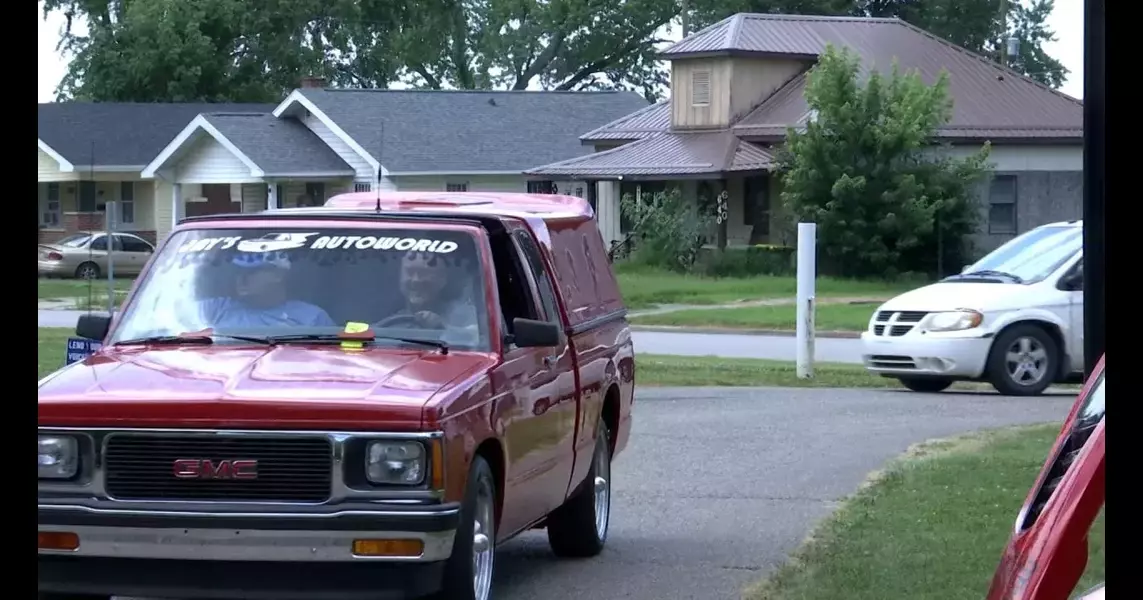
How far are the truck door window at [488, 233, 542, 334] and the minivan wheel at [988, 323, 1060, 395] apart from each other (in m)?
9.73

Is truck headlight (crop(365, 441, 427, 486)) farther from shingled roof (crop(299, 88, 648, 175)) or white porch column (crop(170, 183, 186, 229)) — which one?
white porch column (crop(170, 183, 186, 229))

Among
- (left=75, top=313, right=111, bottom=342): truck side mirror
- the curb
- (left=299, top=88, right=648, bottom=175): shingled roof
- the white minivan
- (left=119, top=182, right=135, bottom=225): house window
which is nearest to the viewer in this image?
(left=75, top=313, right=111, bottom=342): truck side mirror

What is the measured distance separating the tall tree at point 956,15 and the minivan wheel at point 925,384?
124 feet

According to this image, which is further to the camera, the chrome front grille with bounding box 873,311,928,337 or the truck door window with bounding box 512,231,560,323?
the chrome front grille with bounding box 873,311,928,337

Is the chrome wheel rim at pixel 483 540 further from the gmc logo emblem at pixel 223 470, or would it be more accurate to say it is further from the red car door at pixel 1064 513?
the red car door at pixel 1064 513

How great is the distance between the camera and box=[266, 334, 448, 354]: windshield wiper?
23.6 feet

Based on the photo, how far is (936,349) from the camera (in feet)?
55.3

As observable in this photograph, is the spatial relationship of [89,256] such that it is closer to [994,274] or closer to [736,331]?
[736,331]

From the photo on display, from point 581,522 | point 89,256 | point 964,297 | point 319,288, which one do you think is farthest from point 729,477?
point 89,256

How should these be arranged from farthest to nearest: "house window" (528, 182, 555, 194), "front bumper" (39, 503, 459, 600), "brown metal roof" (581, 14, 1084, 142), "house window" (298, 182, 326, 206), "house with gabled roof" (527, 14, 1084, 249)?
"house window" (528, 182, 555, 194), "house window" (298, 182, 326, 206), "brown metal roof" (581, 14, 1084, 142), "house with gabled roof" (527, 14, 1084, 249), "front bumper" (39, 503, 459, 600)

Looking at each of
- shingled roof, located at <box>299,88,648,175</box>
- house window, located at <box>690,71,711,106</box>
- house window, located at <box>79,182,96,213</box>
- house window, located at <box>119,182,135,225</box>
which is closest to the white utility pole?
house window, located at <box>690,71,711,106</box>

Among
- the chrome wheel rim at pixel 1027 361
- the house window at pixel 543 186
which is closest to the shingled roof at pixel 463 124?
the house window at pixel 543 186

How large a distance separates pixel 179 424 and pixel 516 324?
5.54 feet

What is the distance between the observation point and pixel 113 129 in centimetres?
5188
